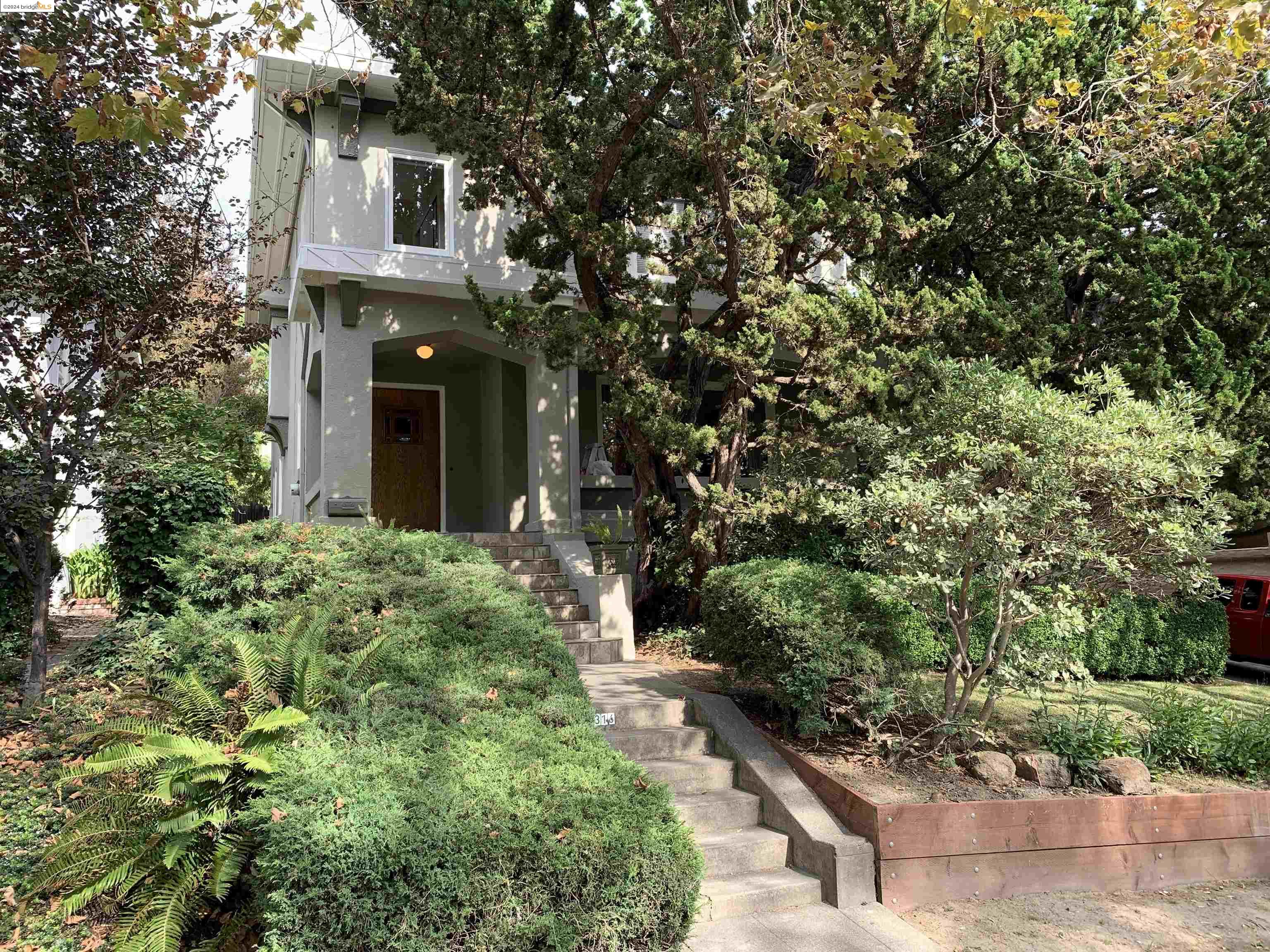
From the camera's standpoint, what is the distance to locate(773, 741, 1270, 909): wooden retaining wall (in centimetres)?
→ 504

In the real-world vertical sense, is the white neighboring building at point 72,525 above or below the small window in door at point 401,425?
below

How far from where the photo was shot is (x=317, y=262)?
10.5m

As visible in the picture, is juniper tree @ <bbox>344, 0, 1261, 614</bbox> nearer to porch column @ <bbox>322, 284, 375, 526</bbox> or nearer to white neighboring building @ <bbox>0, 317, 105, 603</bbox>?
porch column @ <bbox>322, 284, 375, 526</bbox>

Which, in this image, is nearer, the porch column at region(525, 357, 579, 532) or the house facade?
the house facade

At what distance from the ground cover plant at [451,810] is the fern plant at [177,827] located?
14 centimetres

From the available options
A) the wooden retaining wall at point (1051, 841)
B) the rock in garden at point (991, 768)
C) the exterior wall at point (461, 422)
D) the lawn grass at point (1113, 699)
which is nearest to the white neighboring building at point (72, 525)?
the exterior wall at point (461, 422)

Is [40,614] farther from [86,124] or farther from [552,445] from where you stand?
[552,445]

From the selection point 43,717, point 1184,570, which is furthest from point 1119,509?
point 43,717

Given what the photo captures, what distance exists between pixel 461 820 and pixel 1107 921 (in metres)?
3.89

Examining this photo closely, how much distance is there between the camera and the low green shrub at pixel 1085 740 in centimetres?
571

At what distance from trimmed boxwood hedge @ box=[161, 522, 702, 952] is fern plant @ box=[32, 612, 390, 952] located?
183 mm

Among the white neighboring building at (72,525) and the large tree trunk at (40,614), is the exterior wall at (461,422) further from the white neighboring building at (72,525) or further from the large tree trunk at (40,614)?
the large tree trunk at (40,614)

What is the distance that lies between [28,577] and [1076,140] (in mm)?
10881

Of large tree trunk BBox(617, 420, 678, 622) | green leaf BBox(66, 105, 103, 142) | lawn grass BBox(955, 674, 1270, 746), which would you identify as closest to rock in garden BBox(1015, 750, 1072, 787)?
lawn grass BBox(955, 674, 1270, 746)
